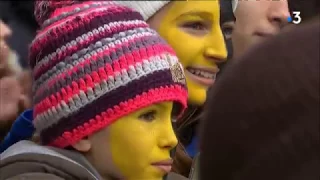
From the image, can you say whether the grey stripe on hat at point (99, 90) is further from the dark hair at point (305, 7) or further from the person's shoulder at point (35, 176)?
the dark hair at point (305, 7)

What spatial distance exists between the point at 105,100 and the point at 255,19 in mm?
406

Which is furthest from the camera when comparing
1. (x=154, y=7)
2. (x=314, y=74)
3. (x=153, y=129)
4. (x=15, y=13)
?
(x=15, y=13)

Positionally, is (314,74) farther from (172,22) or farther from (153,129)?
(172,22)

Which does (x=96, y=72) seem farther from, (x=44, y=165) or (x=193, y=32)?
(x=193, y=32)

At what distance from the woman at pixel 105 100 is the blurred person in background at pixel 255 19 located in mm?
196

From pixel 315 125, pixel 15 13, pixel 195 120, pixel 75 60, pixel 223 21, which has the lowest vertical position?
pixel 15 13

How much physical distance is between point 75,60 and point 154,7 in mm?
268

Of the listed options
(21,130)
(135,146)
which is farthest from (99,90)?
(21,130)

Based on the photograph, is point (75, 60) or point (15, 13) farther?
point (15, 13)

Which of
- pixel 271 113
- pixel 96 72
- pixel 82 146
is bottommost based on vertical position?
pixel 82 146

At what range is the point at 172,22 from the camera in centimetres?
179

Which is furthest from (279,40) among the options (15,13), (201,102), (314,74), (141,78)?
(15,13)

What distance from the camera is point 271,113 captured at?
960 mm

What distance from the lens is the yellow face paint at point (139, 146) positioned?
157cm
